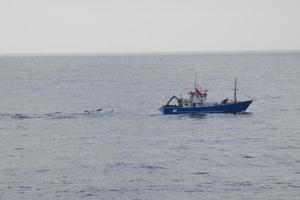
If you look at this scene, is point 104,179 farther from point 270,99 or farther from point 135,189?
point 270,99

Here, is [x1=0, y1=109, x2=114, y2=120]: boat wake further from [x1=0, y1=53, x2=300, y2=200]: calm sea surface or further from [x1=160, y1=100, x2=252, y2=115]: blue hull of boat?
[x1=160, y1=100, x2=252, y2=115]: blue hull of boat

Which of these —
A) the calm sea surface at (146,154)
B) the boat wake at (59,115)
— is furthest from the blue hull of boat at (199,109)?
the boat wake at (59,115)

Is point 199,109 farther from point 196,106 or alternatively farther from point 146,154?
point 146,154

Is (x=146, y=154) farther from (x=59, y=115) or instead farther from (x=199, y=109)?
(x=59, y=115)

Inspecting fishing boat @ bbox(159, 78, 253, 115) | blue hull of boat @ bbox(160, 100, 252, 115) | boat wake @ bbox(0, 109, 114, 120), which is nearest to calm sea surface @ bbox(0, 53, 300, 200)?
boat wake @ bbox(0, 109, 114, 120)

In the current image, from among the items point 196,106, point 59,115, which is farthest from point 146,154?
point 59,115

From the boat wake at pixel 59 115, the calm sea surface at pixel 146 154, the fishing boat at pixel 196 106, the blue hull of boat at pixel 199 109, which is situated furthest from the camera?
the boat wake at pixel 59 115

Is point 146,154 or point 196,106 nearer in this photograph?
point 146,154

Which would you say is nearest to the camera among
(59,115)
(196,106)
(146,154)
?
(146,154)

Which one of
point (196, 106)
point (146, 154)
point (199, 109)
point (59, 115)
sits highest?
point (196, 106)

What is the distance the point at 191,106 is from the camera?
109 meters

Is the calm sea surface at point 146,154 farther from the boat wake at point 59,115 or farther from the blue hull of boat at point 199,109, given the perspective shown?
the blue hull of boat at point 199,109

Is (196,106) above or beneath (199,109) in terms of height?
above

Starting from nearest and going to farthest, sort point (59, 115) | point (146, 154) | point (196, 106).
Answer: point (146, 154) → point (196, 106) → point (59, 115)
